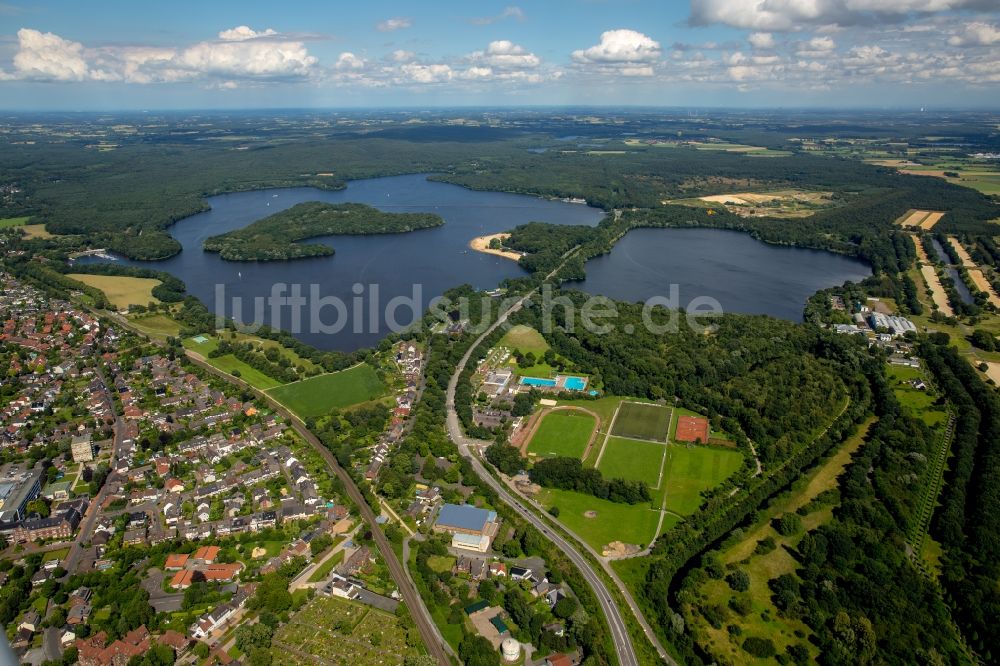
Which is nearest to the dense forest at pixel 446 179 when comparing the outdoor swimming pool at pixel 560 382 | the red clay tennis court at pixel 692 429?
the red clay tennis court at pixel 692 429

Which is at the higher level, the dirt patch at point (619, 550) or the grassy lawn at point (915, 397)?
the grassy lawn at point (915, 397)

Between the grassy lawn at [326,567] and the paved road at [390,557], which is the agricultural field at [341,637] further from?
the grassy lawn at [326,567]

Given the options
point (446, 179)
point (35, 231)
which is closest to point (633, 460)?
point (35, 231)

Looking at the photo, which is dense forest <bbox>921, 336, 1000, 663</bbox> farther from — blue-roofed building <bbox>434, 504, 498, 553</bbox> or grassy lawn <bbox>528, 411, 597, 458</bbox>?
blue-roofed building <bbox>434, 504, 498, 553</bbox>

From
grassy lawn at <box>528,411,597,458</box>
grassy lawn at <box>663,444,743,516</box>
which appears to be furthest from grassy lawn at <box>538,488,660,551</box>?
grassy lawn at <box>528,411,597,458</box>

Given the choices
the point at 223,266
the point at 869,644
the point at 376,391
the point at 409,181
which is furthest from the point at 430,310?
the point at 409,181

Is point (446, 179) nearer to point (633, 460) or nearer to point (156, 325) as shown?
point (156, 325)

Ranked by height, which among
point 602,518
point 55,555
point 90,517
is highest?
point 602,518
